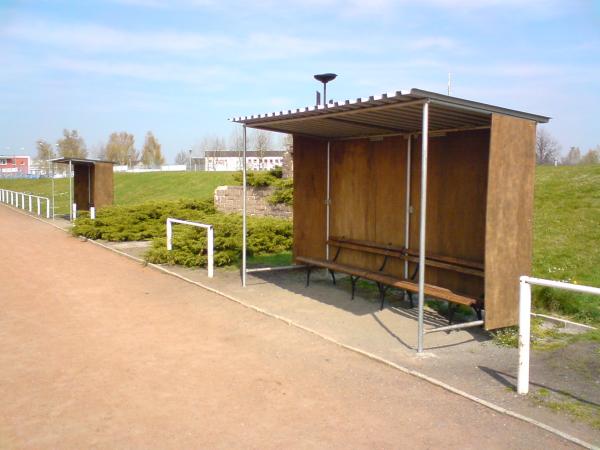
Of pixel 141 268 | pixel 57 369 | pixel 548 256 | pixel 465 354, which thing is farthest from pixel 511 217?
pixel 141 268

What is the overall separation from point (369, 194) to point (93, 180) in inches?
595

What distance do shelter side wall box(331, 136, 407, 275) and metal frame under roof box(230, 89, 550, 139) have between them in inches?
10.5

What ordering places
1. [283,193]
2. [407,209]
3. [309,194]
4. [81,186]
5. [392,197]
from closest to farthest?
[407,209] < [392,197] < [309,194] < [283,193] < [81,186]

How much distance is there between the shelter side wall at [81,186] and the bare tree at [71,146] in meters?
62.0

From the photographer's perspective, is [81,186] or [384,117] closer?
[384,117]

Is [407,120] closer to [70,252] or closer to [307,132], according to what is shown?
[307,132]

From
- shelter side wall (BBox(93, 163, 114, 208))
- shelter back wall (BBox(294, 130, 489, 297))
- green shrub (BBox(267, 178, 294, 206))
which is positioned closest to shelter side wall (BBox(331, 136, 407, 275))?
shelter back wall (BBox(294, 130, 489, 297))

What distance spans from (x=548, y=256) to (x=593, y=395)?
519 centimetres

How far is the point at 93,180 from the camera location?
846 inches

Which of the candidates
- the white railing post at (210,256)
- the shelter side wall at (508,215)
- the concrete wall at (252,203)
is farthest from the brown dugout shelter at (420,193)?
the concrete wall at (252,203)

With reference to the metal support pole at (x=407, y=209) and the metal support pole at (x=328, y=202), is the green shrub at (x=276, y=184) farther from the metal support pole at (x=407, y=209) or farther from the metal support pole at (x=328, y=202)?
the metal support pole at (x=407, y=209)

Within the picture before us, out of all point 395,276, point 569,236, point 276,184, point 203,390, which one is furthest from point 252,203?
point 203,390

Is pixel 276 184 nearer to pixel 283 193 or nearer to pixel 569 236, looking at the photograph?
pixel 283 193

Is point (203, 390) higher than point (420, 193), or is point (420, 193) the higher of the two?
point (420, 193)
